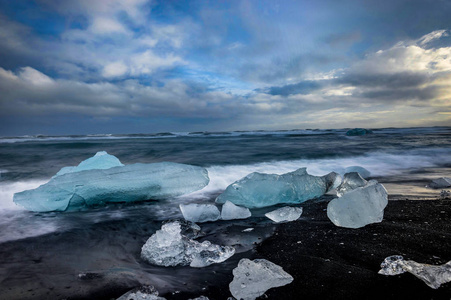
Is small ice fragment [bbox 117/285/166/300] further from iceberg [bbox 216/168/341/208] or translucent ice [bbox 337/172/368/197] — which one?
translucent ice [bbox 337/172/368/197]

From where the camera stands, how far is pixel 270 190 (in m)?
2.94

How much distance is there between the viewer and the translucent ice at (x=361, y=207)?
1.90m

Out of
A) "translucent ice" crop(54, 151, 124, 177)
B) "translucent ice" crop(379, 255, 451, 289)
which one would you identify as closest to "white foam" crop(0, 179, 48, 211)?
"translucent ice" crop(54, 151, 124, 177)

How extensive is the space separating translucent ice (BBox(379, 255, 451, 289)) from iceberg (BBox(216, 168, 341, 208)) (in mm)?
1650

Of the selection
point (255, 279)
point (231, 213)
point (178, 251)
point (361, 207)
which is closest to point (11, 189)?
point (231, 213)

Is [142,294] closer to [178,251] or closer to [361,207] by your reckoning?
[178,251]

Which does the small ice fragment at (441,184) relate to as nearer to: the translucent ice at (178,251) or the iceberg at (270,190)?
the iceberg at (270,190)

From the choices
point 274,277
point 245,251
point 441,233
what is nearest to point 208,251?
point 245,251

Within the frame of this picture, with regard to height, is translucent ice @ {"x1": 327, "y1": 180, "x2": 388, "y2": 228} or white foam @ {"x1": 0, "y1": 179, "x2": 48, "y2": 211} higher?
translucent ice @ {"x1": 327, "y1": 180, "x2": 388, "y2": 228}

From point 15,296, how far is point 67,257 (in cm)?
47

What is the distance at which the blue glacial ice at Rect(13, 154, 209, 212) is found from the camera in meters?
2.85

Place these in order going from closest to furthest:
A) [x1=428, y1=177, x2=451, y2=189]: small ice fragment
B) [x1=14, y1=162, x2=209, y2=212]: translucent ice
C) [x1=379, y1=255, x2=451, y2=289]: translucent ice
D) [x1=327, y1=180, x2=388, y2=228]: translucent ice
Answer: [x1=379, y1=255, x2=451, y2=289]: translucent ice < [x1=327, y1=180, x2=388, y2=228]: translucent ice < [x1=14, y1=162, x2=209, y2=212]: translucent ice < [x1=428, y1=177, x2=451, y2=189]: small ice fragment

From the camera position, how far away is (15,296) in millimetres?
1227

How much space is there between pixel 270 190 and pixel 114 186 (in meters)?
2.02
